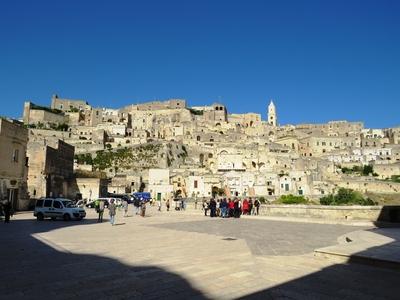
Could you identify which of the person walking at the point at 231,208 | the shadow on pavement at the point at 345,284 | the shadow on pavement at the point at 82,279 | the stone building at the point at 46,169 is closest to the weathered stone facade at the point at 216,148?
the stone building at the point at 46,169

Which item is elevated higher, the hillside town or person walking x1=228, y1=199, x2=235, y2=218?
the hillside town

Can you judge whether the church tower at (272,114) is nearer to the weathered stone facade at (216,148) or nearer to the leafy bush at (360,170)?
the weathered stone facade at (216,148)

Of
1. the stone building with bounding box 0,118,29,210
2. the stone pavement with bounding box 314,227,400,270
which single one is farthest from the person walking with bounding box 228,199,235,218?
the stone building with bounding box 0,118,29,210

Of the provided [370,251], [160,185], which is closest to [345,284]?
[370,251]

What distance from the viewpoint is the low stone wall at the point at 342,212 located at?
1742cm

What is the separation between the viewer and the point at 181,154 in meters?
94.0

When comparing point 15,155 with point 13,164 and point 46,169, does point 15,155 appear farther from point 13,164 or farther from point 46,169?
point 46,169

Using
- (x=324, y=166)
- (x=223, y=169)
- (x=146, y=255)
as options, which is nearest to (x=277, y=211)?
(x=146, y=255)

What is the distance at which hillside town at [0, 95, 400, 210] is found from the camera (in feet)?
118

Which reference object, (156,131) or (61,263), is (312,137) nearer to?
(156,131)

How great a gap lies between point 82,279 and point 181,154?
87.4 meters

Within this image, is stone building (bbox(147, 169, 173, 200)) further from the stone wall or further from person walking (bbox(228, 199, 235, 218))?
the stone wall

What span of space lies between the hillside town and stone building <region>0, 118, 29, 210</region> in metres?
0.08

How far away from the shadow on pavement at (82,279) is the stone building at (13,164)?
62.0 ft
